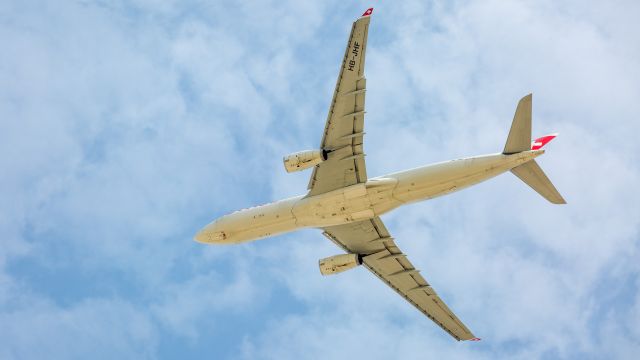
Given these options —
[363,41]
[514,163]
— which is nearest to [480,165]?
[514,163]

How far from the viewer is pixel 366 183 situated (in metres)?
53.7

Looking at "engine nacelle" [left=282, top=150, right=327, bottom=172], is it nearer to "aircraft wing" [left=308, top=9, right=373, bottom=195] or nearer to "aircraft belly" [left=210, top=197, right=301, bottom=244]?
"aircraft wing" [left=308, top=9, right=373, bottom=195]

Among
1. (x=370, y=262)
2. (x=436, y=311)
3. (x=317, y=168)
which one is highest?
(x=317, y=168)

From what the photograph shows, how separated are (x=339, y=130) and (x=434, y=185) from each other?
6.51 metres

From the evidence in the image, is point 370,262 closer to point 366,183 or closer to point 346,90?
point 366,183

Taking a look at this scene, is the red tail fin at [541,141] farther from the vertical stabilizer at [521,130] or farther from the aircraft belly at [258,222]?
the aircraft belly at [258,222]

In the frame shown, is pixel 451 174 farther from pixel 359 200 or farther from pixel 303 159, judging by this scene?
pixel 303 159

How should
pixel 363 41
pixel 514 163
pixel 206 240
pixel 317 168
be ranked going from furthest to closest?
pixel 206 240, pixel 317 168, pixel 514 163, pixel 363 41

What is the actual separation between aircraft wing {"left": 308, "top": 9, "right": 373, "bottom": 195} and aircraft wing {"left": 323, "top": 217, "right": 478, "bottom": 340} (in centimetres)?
599

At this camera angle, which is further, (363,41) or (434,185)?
(434,185)

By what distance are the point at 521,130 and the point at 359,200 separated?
10658mm

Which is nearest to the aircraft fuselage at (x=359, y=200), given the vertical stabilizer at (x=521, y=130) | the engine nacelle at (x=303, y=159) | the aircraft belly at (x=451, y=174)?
the aircraft belly at (x=451, y=174)

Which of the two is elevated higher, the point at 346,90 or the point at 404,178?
the point at 346,90

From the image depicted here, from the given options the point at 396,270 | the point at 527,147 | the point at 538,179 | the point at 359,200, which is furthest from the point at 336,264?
the point at 527,147
